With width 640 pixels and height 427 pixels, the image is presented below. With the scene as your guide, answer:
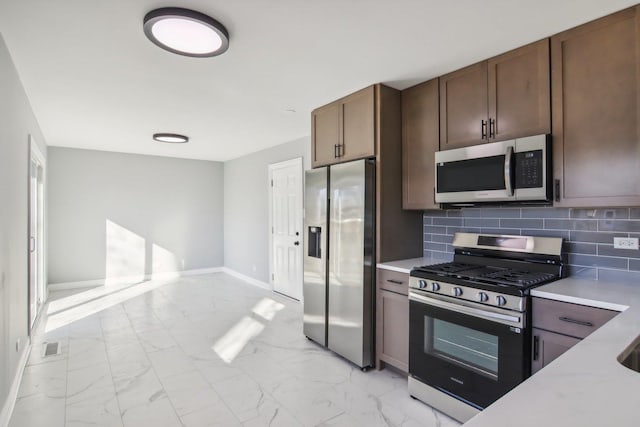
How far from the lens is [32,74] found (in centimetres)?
282

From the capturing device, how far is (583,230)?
7.55 ft

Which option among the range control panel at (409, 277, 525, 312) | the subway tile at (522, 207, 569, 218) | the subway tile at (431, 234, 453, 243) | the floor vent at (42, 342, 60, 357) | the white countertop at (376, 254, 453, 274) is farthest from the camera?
the floor vent at (42, 342, 60, 357)

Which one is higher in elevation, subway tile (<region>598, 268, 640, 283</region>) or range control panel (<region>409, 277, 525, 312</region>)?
subway tile (<region>598, 268, 640, 283</region>)

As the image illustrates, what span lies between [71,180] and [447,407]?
6.42 metres

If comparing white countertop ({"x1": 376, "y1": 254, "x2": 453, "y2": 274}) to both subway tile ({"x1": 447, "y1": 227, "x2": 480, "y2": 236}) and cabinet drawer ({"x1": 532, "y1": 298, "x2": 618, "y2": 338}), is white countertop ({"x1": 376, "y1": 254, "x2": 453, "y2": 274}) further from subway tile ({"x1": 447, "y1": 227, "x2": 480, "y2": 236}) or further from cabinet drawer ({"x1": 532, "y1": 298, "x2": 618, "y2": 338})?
cabinet drawer ({"x1": 532, "y1": 298, "x2": 618, "y2": 338})

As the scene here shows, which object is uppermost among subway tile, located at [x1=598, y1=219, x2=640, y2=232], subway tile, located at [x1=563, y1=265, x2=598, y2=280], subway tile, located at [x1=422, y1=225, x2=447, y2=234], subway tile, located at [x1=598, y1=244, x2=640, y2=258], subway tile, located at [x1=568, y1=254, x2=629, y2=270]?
subway tile, located at [x1=598, y1=219, x2=640, y2=232]

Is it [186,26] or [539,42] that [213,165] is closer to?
[186,26]

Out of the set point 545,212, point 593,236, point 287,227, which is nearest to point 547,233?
point 545,212

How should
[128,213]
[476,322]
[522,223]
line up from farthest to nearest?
[128,213] < [522,223] < [476,322]

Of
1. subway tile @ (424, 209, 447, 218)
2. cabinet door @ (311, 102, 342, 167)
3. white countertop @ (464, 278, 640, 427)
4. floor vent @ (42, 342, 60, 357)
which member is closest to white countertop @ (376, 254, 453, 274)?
subway tile @ (424, 209, 447, 218)

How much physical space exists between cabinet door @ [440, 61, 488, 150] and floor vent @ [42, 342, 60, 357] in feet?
13.1

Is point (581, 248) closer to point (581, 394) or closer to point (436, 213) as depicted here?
point (436, 213)

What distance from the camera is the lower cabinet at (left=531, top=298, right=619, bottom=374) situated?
1725mm

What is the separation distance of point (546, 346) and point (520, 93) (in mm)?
1593
